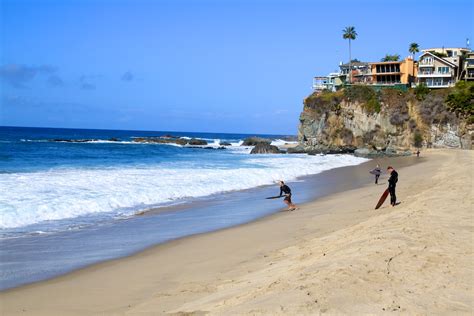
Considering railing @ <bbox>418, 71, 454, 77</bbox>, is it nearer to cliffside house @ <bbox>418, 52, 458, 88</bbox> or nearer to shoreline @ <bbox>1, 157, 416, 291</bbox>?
cliffside house @ <bbox>418, 52, 458, 88</bbox>

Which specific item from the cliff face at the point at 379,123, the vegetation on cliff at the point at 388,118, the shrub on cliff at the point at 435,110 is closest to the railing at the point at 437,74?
the vegetation on cliff at the point at 388,118

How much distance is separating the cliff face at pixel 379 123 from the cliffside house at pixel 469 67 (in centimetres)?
1012

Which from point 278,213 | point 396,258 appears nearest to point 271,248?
point 396,258

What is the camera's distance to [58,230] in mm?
14039

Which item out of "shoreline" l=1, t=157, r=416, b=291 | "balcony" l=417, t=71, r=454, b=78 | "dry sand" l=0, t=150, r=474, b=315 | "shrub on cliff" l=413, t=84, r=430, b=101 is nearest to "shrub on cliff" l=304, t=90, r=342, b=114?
"shrub on cliff" l=413, t=84, r=430, b=101

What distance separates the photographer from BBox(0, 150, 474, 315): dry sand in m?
6.35

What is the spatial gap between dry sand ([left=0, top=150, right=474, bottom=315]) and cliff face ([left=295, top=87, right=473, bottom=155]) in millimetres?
55547

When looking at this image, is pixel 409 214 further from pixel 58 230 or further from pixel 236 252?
pixel 58 230

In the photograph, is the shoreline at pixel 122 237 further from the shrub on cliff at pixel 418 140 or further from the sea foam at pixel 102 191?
the shrub on cliff at pixel 418 140

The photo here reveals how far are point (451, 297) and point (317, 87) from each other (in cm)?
8986

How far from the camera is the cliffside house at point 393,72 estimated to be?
3135 inches

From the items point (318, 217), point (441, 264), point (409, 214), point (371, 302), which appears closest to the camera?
point (371, 302)

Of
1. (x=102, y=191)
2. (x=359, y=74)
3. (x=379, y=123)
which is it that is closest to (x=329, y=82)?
(x=359, y=74)

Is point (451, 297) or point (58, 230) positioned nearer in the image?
point (451, 297)
